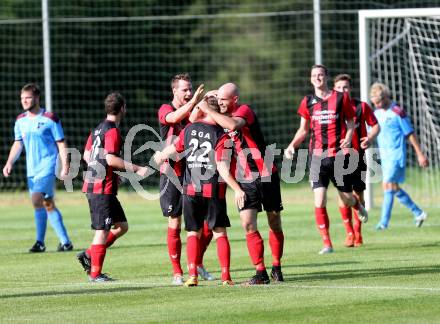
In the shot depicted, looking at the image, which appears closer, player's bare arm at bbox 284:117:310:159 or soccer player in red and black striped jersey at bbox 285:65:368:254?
player's bare arm at bbox 284:117:310:159

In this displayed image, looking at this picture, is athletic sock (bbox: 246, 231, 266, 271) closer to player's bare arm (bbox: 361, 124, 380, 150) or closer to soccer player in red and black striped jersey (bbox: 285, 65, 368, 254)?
soccer player in red and black striped jersey (bbox: 285, 65, 368, 254)

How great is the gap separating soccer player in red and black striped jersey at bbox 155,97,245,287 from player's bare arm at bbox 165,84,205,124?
0.46 ft

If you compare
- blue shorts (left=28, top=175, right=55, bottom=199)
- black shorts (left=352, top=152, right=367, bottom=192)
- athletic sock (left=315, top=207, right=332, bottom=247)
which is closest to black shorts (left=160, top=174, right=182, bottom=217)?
athletic sock (left=315, top=207, right=332, bottom=247)

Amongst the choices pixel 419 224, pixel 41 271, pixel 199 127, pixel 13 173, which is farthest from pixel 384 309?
pixel 13 173

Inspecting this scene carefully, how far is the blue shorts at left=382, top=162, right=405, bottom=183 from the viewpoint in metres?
18.4

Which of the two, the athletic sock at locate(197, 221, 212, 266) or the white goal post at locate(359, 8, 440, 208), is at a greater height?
the white goal post at locate(359, 8, 440, 208)

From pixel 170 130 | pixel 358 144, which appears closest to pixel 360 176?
pixel 358 144

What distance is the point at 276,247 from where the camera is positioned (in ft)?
37.8


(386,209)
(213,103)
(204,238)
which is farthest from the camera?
(386,209)

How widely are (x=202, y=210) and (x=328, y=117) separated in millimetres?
3992

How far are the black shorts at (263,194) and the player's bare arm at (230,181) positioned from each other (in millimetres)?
324

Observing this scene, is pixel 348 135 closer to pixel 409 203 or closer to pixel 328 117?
pixel 328 117

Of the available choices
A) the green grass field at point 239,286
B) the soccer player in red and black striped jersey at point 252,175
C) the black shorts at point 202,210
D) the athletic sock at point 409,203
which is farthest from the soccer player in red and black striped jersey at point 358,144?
the black shorts at point 202,210

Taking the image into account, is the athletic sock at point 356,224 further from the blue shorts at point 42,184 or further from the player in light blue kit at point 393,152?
the blue shorts at point 42,184
